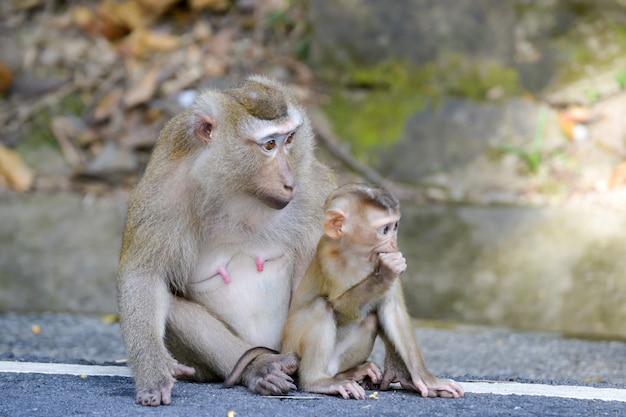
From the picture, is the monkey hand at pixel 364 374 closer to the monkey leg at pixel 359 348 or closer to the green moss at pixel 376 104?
the monkey leg at pixel 359 348

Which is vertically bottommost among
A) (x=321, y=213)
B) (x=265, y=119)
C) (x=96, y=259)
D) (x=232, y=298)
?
(x=96, y=259)

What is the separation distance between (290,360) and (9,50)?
669cm

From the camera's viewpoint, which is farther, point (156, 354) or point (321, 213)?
point (321, 213)

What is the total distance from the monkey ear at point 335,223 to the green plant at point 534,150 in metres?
4.66

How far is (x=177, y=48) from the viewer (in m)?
9.95

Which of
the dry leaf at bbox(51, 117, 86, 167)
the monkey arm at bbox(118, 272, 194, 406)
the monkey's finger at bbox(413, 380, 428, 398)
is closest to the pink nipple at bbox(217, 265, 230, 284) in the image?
the monkey arm at bbox(118, 272, 194, 406)

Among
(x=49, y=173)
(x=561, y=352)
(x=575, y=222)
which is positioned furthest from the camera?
(x=49, y=173)

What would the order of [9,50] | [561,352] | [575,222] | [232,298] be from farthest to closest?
[9,50]
[575,222]
[561,352]
[232,298]

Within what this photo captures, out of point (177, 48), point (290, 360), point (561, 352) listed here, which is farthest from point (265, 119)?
point (177, 48)

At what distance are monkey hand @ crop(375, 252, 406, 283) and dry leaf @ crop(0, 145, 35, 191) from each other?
18.4ft

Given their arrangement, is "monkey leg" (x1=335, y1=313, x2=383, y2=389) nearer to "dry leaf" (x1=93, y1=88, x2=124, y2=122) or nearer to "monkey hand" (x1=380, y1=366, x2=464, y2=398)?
"monkey hand" (x1=380, y1=366, x2=464, y2=398)

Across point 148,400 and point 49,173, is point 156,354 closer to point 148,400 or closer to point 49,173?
point 148,400

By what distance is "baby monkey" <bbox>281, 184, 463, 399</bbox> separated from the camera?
4.25m

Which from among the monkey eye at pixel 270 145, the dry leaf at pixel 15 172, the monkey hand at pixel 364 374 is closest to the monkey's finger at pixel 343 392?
the monkey hand at pixel 364 374
